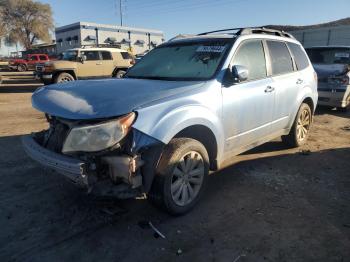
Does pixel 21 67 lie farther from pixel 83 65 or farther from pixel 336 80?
pixel 336 80

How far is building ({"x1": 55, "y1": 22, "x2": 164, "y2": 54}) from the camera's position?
49219 mm

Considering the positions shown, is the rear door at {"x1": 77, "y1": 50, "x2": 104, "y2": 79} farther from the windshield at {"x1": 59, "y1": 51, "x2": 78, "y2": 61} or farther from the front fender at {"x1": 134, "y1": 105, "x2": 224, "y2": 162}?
the front fender at {"x1": 134, "y1": 105, "x2": 224, "y2": 162}

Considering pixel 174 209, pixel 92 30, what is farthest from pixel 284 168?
pixel 92 30

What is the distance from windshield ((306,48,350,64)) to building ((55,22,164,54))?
1526 inches

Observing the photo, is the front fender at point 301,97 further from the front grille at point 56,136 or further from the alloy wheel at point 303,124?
the front grille at point 56,136

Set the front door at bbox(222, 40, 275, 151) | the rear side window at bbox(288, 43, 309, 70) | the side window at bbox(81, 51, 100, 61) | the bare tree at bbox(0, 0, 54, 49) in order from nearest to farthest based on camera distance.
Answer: the front door at bbox(222, 40, 275, 151)
the rear side window at bbox(288, 43, 309, 70)
the side window at bbox(81, 51, 100, 61)
the bare tree at bbox(0, 0, 54, 49)

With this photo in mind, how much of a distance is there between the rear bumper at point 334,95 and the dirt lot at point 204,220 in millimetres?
4451

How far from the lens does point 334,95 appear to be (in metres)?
9.04

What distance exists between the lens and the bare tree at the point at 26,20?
5665 cm

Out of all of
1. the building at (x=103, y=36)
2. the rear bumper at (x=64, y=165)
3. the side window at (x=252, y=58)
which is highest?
the building at (x=103, y=36)

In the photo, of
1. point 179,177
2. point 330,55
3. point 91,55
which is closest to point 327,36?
point 330,55

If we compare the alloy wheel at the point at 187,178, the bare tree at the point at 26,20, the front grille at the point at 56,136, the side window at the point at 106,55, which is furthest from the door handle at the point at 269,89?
the bare tree at the point at 26,20

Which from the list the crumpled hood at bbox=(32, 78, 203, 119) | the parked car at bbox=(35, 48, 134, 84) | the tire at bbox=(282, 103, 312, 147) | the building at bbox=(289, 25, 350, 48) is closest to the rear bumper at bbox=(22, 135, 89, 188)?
the crumpled hood at bbox=(32, 78, 203, 119)

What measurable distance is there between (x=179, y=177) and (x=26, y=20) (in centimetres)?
6433
